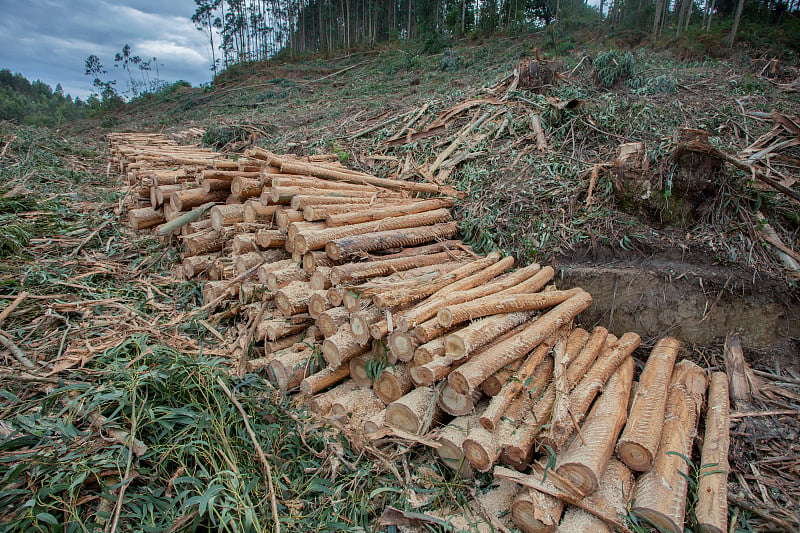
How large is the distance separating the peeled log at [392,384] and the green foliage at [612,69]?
27.8 feet

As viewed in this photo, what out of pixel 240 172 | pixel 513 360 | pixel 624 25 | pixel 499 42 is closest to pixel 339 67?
pixel 499 42

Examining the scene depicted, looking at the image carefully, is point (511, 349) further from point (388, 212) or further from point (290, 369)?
point (388, 212)

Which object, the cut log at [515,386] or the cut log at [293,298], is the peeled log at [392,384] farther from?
the cut log at [293,298]

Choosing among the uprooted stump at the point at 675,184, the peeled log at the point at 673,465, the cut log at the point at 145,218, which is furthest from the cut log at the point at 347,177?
the peeled log at the point at 673,465

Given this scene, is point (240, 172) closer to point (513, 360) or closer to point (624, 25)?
point (513, 360)

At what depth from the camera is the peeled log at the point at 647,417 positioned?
2.33 meters

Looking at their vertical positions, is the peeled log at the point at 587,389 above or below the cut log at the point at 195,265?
below

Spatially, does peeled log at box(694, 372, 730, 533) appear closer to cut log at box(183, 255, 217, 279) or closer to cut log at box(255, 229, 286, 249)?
cut log at box(255, 229, 286, 249)

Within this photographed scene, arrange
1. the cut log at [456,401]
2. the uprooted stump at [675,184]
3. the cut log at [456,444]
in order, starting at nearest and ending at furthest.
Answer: the cut log at [456,444] → the cut log at [456,401] → the uprooted stump at [675,184]

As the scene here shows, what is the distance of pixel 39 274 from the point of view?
4.04m

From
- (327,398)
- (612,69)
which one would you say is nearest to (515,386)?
(327,398)

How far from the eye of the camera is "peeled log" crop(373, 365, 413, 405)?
9.64ft

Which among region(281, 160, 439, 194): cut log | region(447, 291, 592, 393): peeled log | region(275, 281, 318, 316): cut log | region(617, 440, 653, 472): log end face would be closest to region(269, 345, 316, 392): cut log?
region(275, 281, 318, 316): cut log

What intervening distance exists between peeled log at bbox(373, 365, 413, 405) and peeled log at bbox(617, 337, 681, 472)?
1.37 meters
